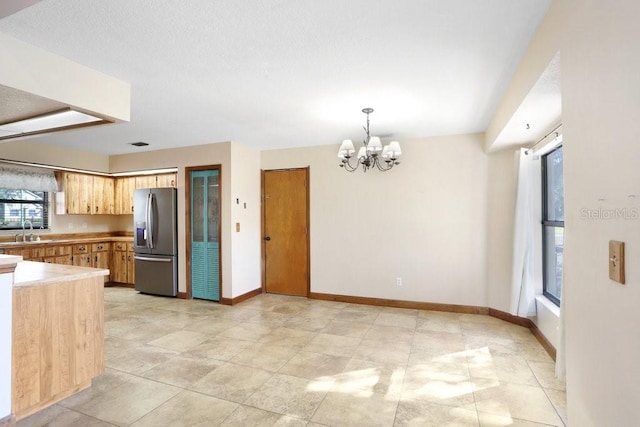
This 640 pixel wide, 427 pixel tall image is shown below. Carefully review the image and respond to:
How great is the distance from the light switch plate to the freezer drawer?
17.6ft

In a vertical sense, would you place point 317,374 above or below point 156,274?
below

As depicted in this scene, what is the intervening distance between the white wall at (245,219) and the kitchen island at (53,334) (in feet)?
7.72

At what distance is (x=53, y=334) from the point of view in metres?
2.24

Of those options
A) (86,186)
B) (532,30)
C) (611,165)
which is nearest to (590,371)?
(611,165)

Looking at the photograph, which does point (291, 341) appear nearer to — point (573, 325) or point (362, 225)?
point (362, 225)

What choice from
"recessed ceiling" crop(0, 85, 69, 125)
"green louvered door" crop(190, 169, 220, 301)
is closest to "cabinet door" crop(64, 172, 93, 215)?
"green louvered door" crop(190, 169, 220, 301)

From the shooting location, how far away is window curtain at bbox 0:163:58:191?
4.75 meters

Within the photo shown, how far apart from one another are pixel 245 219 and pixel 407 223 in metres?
2.54

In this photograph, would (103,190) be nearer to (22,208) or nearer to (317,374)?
(22,208)

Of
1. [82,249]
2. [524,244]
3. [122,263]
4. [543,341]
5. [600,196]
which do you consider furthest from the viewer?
[122,263]

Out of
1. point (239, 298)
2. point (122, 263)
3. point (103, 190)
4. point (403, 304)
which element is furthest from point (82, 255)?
point (403, 304)

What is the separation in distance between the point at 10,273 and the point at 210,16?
201 cm

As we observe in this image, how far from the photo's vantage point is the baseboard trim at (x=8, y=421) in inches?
76.7

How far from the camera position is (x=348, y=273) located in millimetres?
4965
